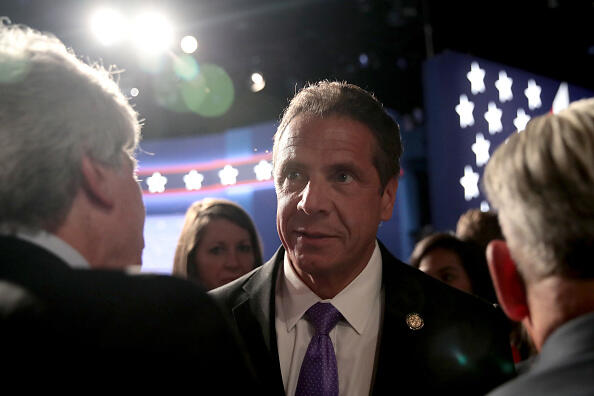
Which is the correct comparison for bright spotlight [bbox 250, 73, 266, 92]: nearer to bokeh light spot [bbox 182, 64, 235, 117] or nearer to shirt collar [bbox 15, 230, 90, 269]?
bokeh light spot [bbox 182, 64, 235, 117]

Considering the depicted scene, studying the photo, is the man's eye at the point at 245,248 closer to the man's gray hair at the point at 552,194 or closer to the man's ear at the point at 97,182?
the man's ear at the point at 97,182

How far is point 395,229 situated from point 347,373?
420 cm

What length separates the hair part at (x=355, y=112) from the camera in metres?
1.88

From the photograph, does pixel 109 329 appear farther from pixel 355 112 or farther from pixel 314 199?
pixel 355 112

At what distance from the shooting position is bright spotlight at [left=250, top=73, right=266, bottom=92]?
7.18 meters

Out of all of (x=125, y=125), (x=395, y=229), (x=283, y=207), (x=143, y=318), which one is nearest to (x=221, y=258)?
(x=283, y=207)

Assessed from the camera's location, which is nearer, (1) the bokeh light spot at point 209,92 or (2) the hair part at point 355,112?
(2) the hair part at point 355,112

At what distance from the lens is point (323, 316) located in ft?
5.61

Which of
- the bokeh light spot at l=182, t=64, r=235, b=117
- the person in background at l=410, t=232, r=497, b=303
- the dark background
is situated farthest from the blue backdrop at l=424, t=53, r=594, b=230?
the bokeh light spot at l=182, t=64, r=235, b=117

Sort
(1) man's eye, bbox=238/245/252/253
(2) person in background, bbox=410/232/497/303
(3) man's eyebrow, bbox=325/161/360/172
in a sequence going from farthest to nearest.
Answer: (1) man's eye, bbox=238/245/252/253 → (2) person in background, bbox=410/232/497/303 → (3) man's eyebrow, bbox=325/161/360/172

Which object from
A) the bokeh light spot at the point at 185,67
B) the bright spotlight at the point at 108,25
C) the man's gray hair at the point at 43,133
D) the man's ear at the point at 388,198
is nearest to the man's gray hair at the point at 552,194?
the man's gray hair at the point at 43,133

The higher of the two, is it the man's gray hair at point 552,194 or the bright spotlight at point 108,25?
the bright spotlight at point 108,25

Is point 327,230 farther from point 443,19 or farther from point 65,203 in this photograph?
point 443,19

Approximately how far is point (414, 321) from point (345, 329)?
209 millimetres
